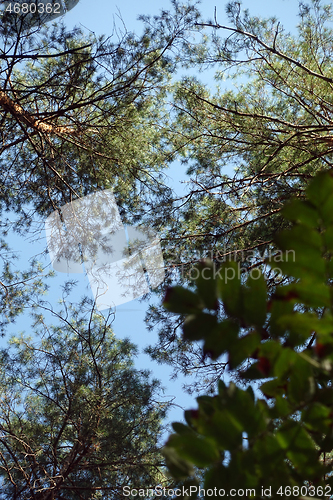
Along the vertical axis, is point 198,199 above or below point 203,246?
above

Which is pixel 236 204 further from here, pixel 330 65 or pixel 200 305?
pixel 200 305

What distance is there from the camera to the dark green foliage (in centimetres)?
40

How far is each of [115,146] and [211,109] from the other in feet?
3.88

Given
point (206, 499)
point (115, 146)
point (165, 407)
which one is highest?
point (115, 146)

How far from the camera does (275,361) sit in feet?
1.47

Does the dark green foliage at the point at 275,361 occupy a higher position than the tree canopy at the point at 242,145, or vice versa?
the tree canopy at the point at 242,145

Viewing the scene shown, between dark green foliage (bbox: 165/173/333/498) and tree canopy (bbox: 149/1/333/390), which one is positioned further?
tree canopy (bbox: 149/1/333/390)

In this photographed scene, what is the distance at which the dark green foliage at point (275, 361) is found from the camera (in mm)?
397

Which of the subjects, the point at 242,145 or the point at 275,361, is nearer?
the point at 275,361

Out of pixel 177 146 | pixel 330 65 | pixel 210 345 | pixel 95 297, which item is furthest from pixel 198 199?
pixel 210 345

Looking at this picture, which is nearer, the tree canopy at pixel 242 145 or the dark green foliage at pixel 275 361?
the dark green foliage at pixel 275 361

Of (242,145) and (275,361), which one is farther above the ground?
(242,145)

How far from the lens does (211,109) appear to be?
4047 millimetres

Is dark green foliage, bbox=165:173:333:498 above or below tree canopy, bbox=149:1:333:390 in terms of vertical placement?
below
